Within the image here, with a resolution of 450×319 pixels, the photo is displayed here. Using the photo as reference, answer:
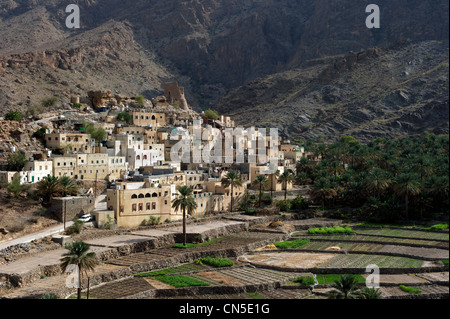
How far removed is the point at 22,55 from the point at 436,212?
98162mm

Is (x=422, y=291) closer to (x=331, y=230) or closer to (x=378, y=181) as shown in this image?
(x=331, y=230)

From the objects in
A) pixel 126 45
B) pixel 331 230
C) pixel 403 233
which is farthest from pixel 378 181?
pixel 126 45

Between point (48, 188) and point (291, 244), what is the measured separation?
2194 centimetres

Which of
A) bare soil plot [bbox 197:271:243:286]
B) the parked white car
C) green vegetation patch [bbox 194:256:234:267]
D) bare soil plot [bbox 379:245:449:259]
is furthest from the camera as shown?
the parked white car

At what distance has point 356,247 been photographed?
4644cm

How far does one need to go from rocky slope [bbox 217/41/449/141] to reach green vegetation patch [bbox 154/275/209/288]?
75.2m

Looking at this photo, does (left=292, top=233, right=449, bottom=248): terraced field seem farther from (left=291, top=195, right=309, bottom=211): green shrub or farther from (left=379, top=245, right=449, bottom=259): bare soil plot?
(left=291, top=195, right=309, bottom=211): green shrub

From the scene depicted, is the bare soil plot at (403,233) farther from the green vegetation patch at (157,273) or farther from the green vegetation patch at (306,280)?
the green vegetation patch at (157,273)

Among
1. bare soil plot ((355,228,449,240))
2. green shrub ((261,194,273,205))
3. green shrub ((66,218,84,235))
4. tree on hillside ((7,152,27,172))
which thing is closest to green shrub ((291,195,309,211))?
green shrub ((261,194,273,205))

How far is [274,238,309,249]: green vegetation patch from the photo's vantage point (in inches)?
1871

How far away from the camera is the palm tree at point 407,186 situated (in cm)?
4981

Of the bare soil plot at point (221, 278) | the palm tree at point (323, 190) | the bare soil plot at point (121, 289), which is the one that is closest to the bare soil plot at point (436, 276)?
the bare soil plot at point (221, 278)

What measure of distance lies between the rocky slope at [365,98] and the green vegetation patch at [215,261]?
6956 cm

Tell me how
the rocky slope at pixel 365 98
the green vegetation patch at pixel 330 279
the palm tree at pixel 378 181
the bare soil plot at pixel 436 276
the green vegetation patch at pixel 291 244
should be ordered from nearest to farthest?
the bare soil plot at pixel 436 276 → the green vegetation patch at pixel 330 279 → the green vegetation patch at pixel 291 244 → the palm tree at pixel 378 181 → the rocky slope at pixel 365 98
